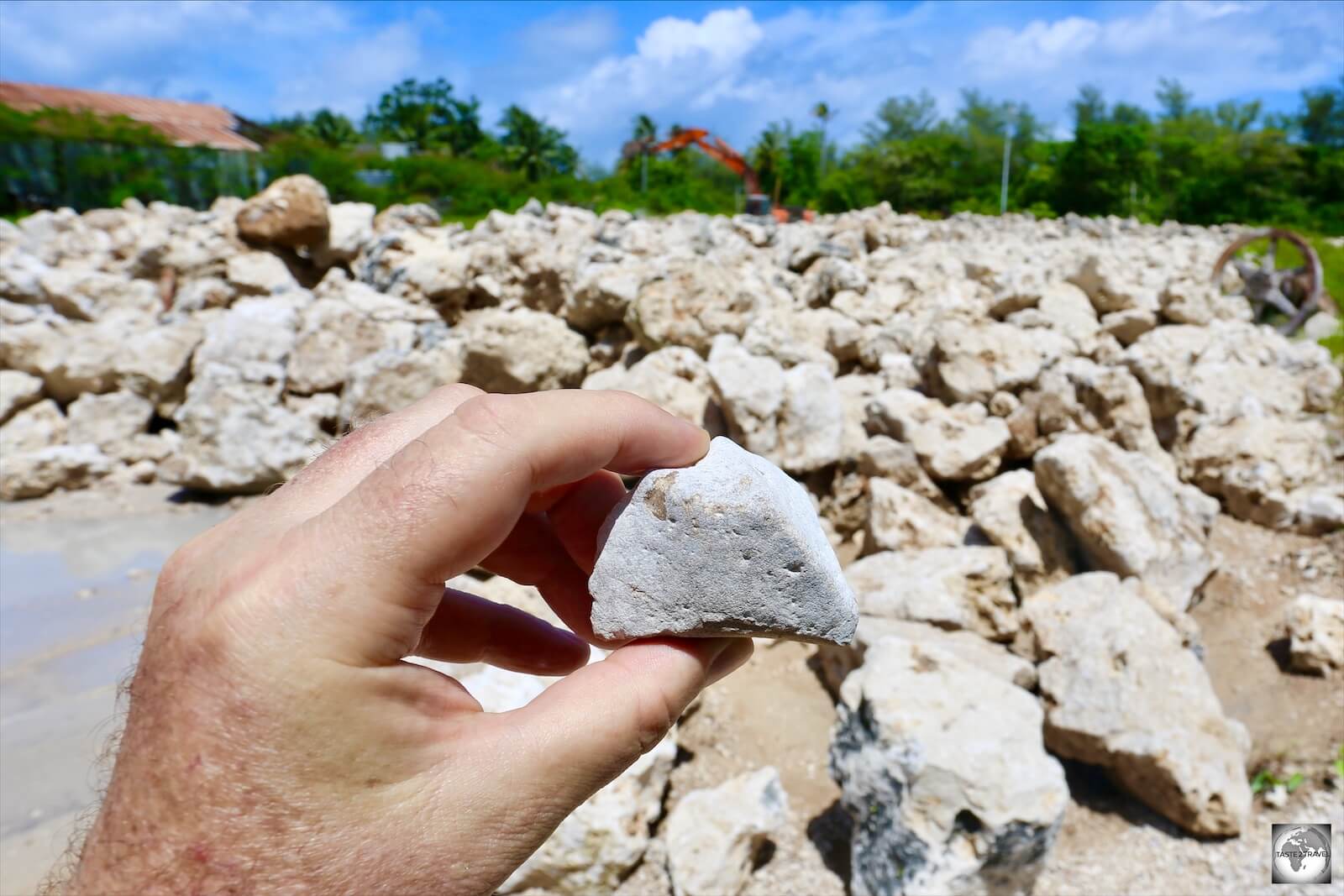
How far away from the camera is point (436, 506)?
110 cm

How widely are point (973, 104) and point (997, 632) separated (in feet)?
161

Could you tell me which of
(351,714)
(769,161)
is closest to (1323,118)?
(769,161)

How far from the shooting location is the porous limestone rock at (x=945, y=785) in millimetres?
2424

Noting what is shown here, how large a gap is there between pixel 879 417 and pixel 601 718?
3.88 m

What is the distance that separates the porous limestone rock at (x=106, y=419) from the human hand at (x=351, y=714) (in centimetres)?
588

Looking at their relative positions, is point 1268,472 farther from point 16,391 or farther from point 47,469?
point 16,391

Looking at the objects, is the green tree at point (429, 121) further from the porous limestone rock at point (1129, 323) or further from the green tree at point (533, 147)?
the porous limestone rock at point (1129, 323)

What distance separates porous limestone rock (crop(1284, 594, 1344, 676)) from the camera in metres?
3.43

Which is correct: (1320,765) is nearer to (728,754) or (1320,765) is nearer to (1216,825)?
(1216,825)

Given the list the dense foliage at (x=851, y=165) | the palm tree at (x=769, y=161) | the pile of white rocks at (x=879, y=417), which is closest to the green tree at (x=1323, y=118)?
the dense foliage at (x=851, y=165)

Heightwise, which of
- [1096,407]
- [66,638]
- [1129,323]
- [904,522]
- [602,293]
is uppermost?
[602,293]

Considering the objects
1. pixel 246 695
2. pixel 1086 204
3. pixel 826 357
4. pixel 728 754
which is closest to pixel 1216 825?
pixel 728 754

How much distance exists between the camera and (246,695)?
106 centimetres

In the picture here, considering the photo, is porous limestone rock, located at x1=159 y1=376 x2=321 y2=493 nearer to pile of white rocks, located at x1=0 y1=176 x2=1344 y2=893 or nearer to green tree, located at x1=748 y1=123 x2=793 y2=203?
pile of white rocks, located at x1=0 y1=176 x2=1344 y2=893
